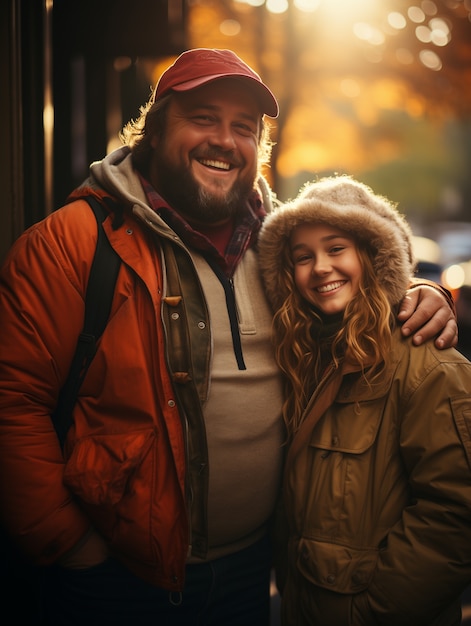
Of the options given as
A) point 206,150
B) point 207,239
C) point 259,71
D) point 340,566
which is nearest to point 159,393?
point 207,239

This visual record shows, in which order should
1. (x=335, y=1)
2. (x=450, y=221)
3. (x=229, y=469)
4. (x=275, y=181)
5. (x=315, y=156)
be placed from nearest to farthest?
1. (x=229, y=469)
2. (x=335, y=1)
3. (x=275, y=181)
4. (x=315, y=156)
5. (x=450, y=221)

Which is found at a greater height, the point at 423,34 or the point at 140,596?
the point at 423,34

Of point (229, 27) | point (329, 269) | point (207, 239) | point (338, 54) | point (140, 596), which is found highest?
point (229, 27)

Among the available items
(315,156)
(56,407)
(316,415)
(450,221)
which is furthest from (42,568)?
(450,221)

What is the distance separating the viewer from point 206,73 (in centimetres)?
271

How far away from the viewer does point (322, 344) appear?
8.61 feet

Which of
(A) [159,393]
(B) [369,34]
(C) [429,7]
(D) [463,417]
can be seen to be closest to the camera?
(D) [463,417]

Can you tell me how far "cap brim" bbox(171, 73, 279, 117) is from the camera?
267 centimetres

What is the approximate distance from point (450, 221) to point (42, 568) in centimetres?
4435

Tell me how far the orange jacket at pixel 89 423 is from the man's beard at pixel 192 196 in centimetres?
48

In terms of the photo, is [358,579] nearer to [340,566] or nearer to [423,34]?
[340,566]

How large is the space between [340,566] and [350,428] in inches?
20.5

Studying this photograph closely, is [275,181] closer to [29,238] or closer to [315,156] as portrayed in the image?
[315,156]

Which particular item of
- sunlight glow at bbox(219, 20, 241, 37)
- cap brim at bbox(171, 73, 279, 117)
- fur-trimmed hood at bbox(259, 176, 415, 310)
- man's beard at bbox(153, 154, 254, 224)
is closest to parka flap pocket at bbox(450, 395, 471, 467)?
fur-trimmed hood at bbox(259, 176, 415, 310)
